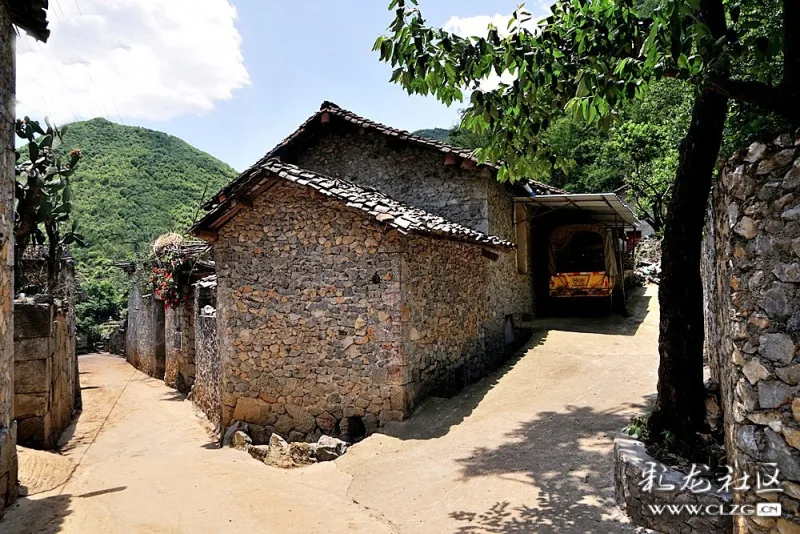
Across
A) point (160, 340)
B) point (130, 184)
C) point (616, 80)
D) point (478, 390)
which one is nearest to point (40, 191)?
point (478, 390)

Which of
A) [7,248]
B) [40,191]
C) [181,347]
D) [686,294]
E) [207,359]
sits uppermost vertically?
[40,191]

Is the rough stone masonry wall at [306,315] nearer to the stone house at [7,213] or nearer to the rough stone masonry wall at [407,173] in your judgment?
the stone house at [7,213]

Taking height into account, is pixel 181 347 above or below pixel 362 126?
below

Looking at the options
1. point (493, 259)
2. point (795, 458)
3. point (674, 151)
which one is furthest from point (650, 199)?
point (795, 458)

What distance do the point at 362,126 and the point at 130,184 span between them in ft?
111

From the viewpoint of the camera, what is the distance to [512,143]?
542 cm

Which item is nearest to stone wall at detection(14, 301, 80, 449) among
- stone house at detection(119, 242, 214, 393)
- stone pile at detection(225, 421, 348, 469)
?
stone pile at detection(225, 421, 348, 469)

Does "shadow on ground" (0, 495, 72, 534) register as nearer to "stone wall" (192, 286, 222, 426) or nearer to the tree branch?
"stone wall" (192, 286, 222, 426)

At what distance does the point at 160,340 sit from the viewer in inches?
722

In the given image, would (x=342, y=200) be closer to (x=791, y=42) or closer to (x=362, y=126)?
(x=362, y=126)

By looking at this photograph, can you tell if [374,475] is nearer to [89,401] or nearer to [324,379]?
[324,379]

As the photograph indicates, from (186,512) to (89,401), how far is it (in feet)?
35.5

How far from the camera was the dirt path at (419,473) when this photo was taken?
4895 millimetres

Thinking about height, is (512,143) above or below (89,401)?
above
